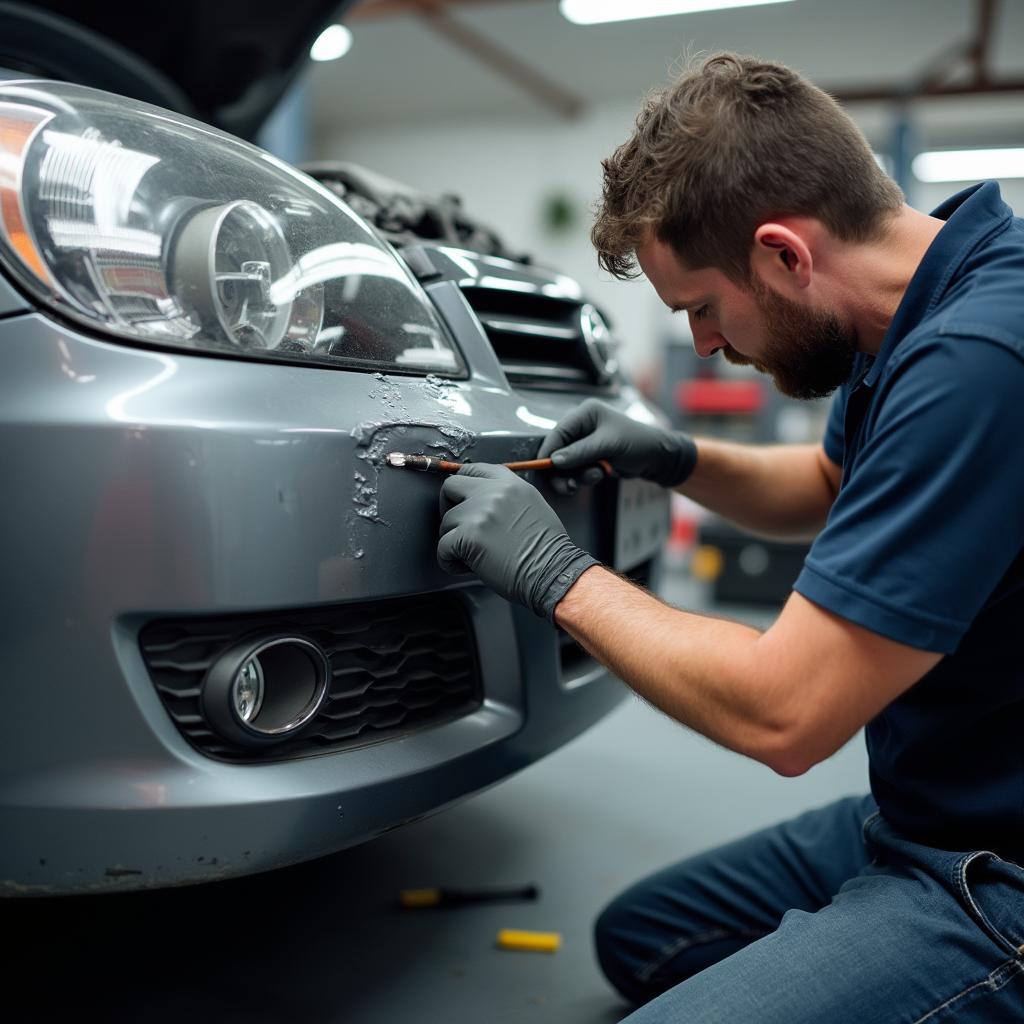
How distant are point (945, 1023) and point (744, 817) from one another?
0.91m

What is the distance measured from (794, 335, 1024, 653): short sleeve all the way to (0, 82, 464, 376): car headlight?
0.53 m

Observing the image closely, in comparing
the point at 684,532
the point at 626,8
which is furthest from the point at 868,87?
the point at 684,532

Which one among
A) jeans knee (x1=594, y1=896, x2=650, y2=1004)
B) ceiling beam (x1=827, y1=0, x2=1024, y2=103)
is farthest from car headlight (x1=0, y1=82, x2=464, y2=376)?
ceiling beam (x1=827, y1=0, x2=1024, y2=103)

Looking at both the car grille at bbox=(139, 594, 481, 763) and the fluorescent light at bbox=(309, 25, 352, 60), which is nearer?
the car grille at bbox=(139, 594, 481, 763)

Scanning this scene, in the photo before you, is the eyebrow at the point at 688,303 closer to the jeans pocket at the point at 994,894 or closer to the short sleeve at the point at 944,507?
the short sleeve at the point at 944,507

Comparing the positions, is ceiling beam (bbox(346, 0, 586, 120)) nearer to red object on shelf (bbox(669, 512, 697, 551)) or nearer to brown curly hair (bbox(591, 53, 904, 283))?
red object on shelf (bbox(669, 512, 697, 551))

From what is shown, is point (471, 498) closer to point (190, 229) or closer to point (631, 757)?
point (190, 229)

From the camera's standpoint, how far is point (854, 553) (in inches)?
33.3

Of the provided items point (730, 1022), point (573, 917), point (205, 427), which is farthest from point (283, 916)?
point (205, 427)

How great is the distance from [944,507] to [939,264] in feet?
0.99

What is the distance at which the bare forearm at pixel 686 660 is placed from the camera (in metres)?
0.90

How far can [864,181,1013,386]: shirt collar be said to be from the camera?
98cm

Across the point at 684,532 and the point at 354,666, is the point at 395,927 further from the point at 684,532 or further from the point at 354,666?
the point at 684,532

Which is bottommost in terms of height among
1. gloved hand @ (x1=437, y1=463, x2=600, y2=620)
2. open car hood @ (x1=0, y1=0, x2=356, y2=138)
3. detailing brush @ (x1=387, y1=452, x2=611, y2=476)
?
gloved hand @ (x1=437, y1=463, x2=600, y2=620)
